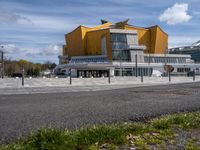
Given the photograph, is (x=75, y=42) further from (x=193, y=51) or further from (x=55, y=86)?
(x=55, y=86)

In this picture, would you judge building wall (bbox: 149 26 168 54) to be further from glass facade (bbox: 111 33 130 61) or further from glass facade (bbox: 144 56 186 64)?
glass facade (bbox: 111 33 130 61)

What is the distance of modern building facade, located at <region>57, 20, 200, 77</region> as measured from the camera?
10206 cm

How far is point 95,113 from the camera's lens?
9.26 m

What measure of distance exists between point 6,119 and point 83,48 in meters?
124

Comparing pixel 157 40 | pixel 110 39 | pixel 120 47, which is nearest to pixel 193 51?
pixel 157 40

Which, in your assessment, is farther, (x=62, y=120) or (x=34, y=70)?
(x=34, y=70)

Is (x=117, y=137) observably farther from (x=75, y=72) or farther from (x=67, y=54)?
(x=67, y=54)

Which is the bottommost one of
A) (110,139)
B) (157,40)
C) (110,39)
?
(110,139)

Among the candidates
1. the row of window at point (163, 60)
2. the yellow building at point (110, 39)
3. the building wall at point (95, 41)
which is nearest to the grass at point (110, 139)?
the yellow building at point (110, 39)

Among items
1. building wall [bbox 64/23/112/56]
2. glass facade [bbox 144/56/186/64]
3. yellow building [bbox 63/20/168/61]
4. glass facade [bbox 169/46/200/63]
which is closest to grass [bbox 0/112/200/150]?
yellow building [bbox 63/20/168/61]

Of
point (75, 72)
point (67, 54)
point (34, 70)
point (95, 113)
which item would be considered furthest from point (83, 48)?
point (95, 113)

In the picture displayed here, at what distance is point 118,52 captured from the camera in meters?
116

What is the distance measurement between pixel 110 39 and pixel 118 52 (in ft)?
19.0

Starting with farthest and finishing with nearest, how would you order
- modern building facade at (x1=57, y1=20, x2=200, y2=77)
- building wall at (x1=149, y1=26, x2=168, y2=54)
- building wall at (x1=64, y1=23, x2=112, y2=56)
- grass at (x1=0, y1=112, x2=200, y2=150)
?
1. building wall at (x1=149, y1=26, x2=168, y2=54)
2. building wall at (x1=64, y1=23, x2=112, y2=56)
3. modern building facade at (x1=57, y1=20, x2=200, y2=77)
4. grass at (x1=0, y1=112, x2=200, y2=150)
